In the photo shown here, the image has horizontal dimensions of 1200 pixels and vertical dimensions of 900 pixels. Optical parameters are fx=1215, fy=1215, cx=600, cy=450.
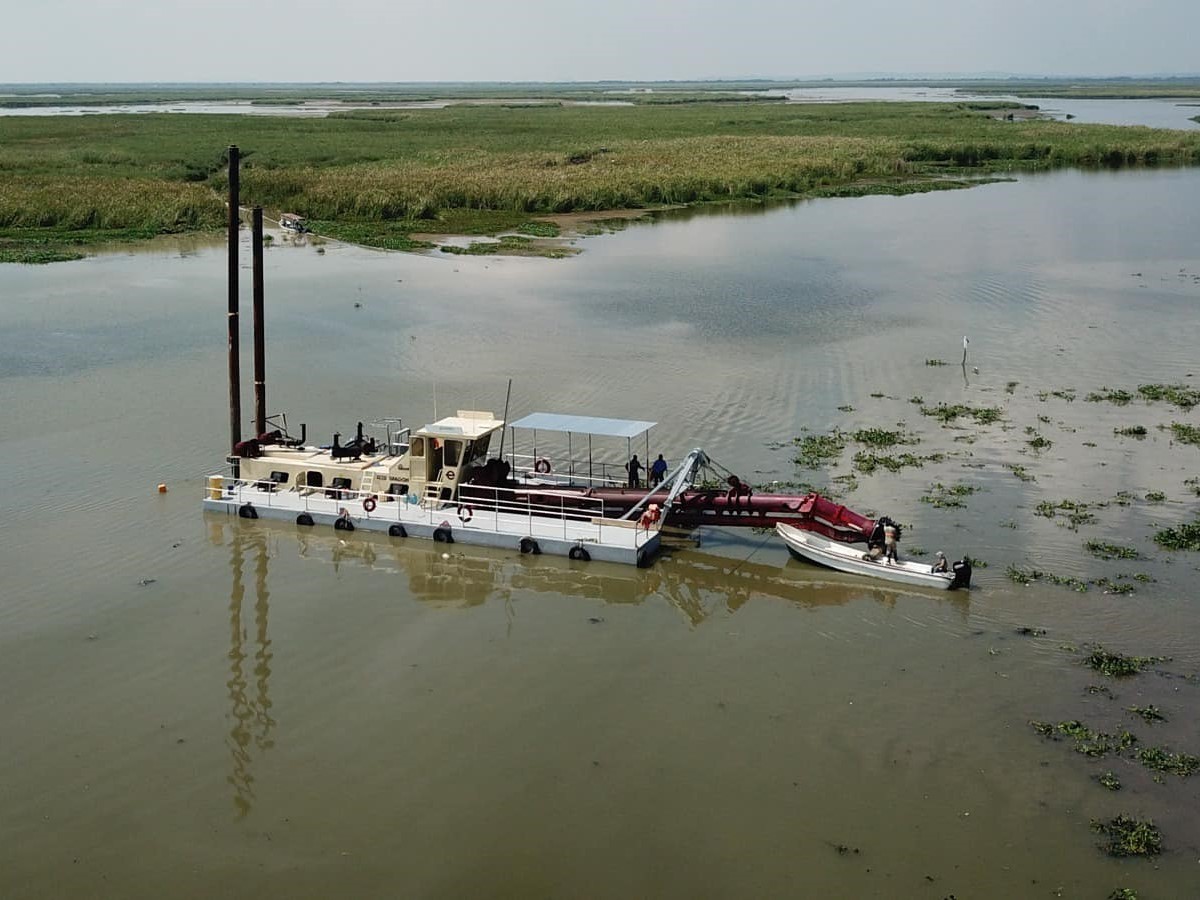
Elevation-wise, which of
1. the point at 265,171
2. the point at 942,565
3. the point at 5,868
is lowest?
the point at 5,868

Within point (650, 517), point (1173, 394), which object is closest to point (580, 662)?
point (650, 517)

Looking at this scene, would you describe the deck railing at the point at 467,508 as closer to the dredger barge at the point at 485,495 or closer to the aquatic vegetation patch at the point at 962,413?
the dredger barge at the point at 485,495

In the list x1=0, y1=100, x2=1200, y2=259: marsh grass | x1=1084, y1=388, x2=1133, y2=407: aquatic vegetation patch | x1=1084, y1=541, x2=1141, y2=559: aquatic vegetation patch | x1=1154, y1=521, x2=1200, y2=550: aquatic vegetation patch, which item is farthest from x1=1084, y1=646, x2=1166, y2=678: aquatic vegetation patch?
x1=0, y1=100, x2=1200, y2=259: marsh grass

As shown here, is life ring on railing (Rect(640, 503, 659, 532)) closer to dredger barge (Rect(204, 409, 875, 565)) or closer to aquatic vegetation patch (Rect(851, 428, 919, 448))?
dredger barge (Rect(204, 409, 875, 565))

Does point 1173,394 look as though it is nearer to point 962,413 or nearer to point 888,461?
point 962,413

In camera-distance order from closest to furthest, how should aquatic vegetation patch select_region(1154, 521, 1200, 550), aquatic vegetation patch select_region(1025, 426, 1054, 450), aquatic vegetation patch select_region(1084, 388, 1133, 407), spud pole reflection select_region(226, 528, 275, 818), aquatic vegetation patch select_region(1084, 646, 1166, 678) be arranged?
spud pole reflection select_region(226, 528, 275, 818) → aquatic vegetation patch select_region(1084, 646, 1166, 678) → aquatic vegetation patch select_region(1154, 521, 1200, 550) → aquatic vegetation patch select_region(1025, 426, 1054, 450) → aquatic vegetation patch select_region(1084, 388, 1133, 407)

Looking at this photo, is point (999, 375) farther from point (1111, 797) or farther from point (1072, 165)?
point (1072, 165)

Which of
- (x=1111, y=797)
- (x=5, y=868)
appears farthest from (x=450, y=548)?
(x=1111, y=797)
